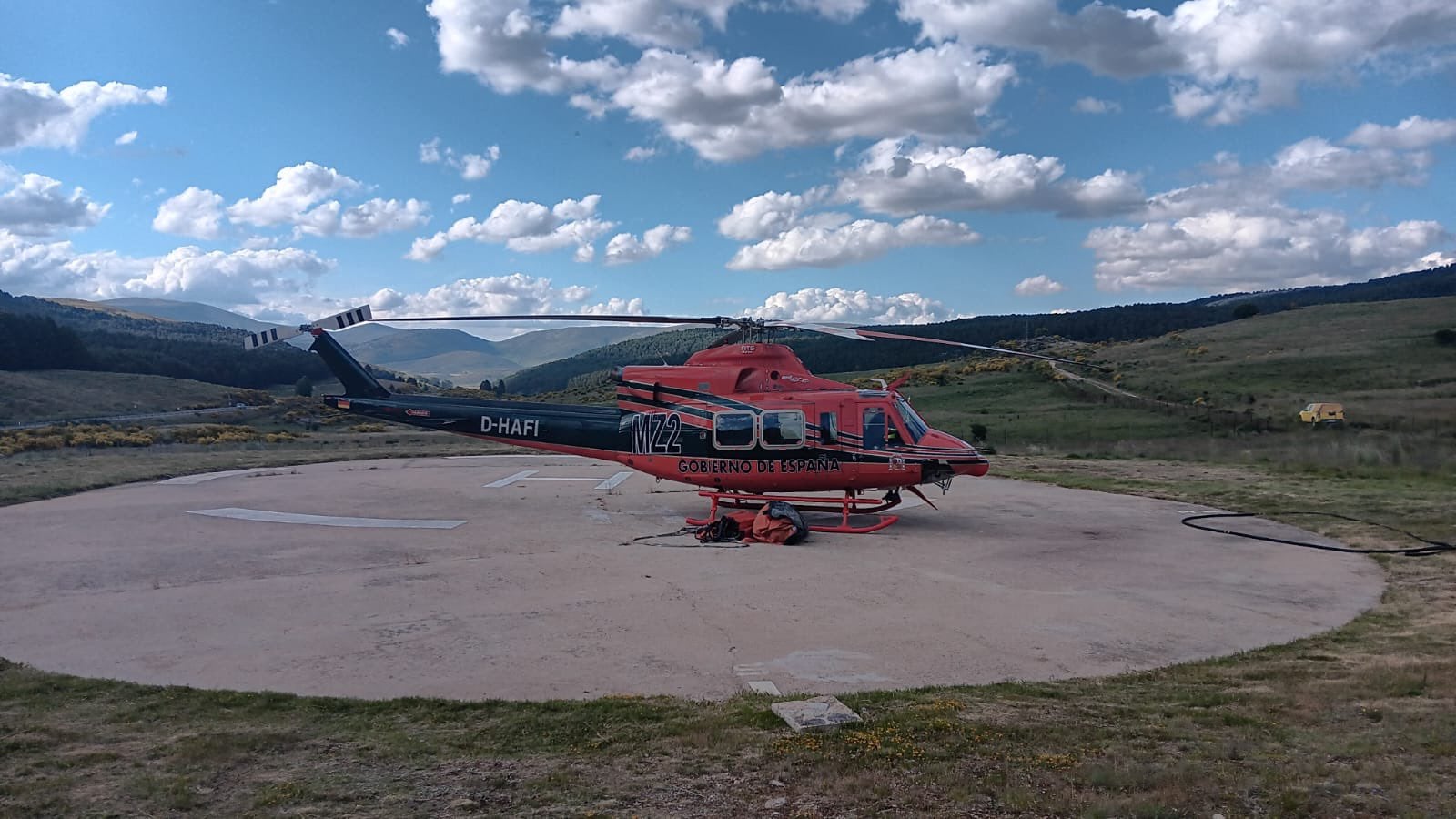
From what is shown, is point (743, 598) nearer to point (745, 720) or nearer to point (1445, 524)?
point (745, 720)

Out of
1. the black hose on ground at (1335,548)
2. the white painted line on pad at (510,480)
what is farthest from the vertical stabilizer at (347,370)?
the black hose on ground at (1335,548)

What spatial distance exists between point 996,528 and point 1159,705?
8.93 meters

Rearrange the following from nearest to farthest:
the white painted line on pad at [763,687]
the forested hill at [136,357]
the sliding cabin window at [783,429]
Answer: the white painted line on pad at [763,687]
the sliding cabin window at [783,429]
the forested hill at [136,357]

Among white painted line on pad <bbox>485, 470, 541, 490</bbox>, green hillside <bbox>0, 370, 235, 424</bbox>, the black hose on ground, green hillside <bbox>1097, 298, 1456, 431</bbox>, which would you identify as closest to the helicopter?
white painted line on pad <bbox>485, 470, 541, 490</bbox>

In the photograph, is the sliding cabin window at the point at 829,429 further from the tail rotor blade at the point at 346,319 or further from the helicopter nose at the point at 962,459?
the tail rotor blade at the point at 346,319

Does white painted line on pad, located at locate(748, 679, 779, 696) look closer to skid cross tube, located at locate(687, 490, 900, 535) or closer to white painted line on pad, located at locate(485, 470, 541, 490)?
skid cross tube, located at locate(687, 490, 900, 535)

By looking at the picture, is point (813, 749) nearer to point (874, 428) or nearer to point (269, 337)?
point (874, 428)

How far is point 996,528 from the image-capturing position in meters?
14.9

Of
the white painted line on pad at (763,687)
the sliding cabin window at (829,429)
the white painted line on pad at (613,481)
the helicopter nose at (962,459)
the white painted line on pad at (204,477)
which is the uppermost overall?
the sliding cabin window at (829,429)

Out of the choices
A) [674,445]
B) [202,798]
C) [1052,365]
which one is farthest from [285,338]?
[1052,365]

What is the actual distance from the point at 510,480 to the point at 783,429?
379 inches

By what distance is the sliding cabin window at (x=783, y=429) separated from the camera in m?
15.3

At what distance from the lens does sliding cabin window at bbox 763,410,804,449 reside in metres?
15.3

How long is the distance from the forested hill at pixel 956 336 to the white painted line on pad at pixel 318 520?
45908 millimetres
